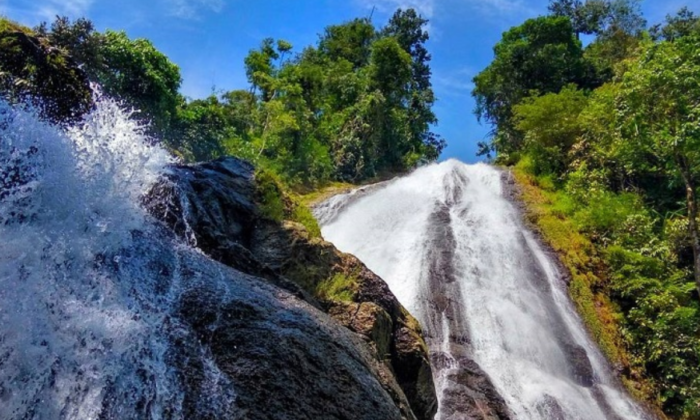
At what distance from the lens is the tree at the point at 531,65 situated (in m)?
28.7

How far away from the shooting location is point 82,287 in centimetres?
449

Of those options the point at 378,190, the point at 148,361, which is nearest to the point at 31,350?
the point at 148,361

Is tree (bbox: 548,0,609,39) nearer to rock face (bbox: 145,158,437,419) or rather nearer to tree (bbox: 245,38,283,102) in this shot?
tree (bbox: 245,38,283,102)

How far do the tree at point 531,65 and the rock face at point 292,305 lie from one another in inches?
915

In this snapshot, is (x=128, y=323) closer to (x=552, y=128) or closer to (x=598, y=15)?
(x=552, y=128)

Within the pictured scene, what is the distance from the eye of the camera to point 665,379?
40.2 feet

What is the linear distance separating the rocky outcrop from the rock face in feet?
8.45

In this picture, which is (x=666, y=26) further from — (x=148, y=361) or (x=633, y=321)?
(x=148, y=361)

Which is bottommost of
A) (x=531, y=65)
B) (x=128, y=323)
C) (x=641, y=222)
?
(x=128, y=323)

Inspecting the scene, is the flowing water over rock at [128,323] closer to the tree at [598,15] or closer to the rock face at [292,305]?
the rock face at [292,305]

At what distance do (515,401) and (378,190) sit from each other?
38.4 feet

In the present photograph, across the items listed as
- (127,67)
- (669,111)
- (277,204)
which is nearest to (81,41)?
(127,67)

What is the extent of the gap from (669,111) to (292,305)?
1434cm

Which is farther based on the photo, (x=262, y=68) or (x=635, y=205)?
(x=262, y=68)
